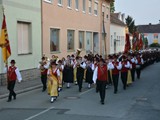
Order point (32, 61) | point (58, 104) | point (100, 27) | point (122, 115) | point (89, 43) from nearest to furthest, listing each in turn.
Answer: point (122, 115) < point (58, 104) < point (32, 61) < point (89, 43) < point (100, 27)

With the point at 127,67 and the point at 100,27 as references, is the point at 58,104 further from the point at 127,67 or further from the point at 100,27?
the point at 100,27

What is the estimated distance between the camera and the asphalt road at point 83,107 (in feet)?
34.4

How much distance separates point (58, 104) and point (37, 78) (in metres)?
10.6

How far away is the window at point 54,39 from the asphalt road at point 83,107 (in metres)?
11.3

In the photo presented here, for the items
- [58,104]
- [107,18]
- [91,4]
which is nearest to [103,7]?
[107,18]

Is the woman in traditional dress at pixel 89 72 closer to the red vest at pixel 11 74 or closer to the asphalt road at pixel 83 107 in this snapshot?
the asphalt road at pixel 83 107

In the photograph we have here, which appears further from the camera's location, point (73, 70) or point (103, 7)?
point (103, 7)

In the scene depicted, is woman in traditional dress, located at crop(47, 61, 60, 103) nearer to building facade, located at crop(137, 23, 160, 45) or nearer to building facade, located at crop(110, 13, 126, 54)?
building facade, located at crop(110, 13, 126, 54)

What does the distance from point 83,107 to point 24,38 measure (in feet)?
37.6

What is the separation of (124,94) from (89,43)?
21827 millimetres

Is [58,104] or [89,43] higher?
[89,43]

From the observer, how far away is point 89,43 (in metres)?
37.5

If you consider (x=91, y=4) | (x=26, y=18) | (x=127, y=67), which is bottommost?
(x=127, y=67)

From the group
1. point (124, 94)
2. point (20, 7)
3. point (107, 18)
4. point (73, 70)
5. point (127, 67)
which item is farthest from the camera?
point (107, 18)
